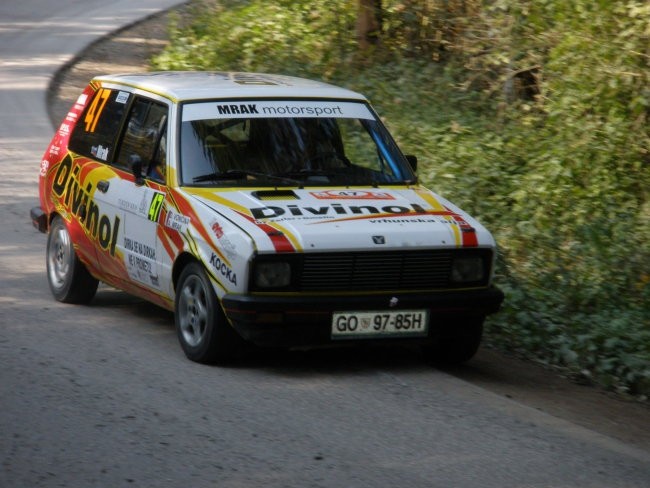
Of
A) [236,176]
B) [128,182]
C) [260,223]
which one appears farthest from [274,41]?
[260,223]

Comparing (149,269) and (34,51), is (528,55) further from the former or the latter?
(34,51)

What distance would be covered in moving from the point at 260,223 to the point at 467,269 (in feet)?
4.50

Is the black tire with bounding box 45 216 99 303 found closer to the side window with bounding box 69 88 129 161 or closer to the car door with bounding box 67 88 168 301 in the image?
the car door with bounding box 67 88 168 301

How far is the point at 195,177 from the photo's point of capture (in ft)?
26.1

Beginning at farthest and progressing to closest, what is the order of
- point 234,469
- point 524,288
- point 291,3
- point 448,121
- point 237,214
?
point 291,3 < point 448,121 < point 524,288 < point 237,214 < point 234,469

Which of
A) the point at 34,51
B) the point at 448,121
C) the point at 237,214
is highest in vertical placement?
the point at 237,214

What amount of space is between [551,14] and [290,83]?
6061 millimetres

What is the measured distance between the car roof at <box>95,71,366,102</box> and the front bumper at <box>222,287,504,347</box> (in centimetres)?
183

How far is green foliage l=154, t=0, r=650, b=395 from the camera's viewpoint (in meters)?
9.17

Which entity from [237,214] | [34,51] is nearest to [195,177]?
[237,214]

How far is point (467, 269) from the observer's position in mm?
7570

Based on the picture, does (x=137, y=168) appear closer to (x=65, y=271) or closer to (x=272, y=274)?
(x=65, y=271)

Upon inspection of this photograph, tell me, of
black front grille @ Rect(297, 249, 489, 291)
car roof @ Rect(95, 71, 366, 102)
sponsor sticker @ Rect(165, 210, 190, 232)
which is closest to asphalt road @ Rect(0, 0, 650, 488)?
black front grille @ Rect(297, 249, 489, 291)

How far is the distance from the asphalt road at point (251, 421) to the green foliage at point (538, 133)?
168cm
